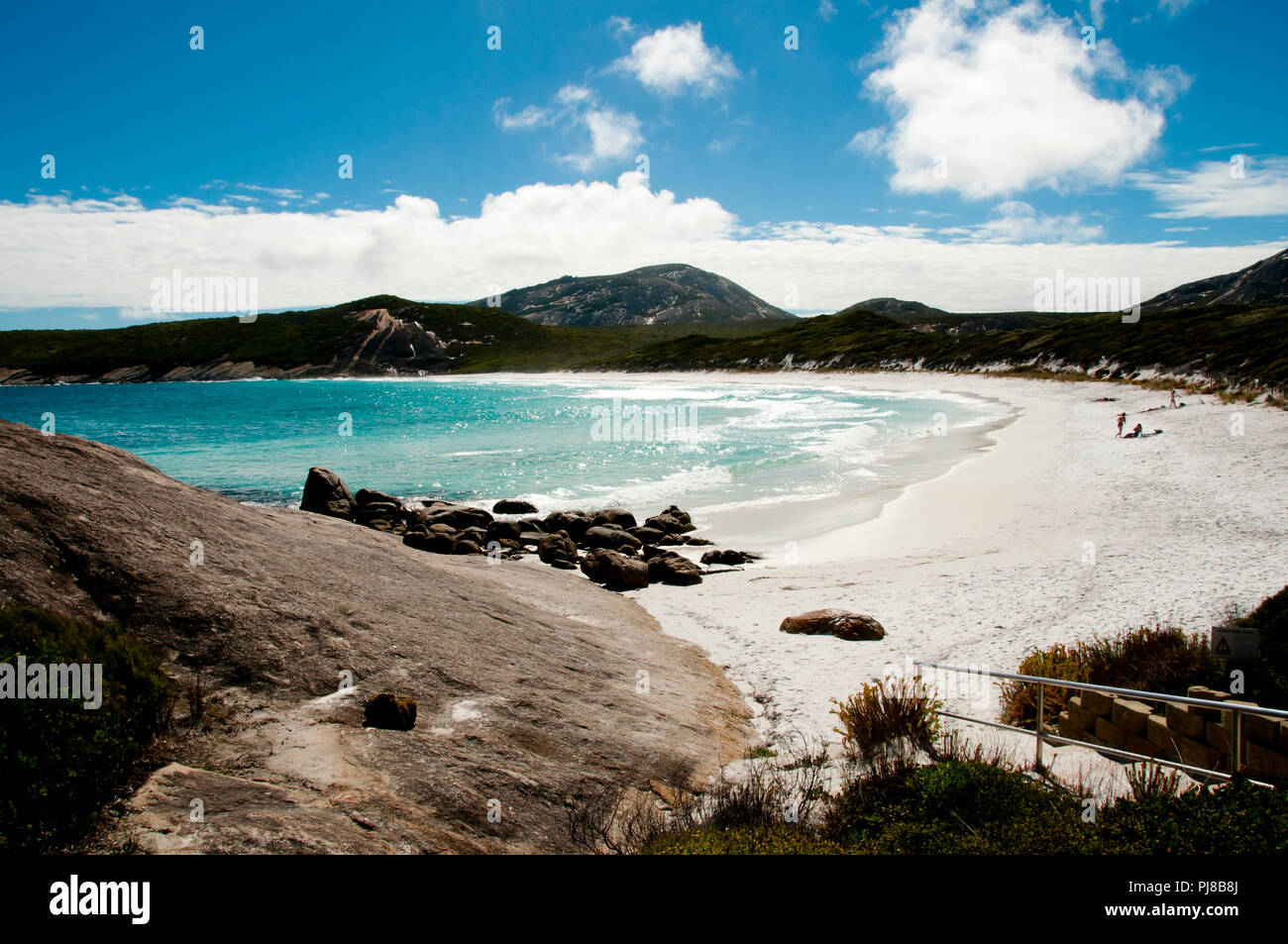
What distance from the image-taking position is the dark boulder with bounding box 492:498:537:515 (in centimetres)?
2312

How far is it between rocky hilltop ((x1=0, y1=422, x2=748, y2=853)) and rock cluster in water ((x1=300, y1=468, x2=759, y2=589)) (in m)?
5.30

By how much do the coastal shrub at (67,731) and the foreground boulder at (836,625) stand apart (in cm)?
865

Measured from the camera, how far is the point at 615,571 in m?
14.3

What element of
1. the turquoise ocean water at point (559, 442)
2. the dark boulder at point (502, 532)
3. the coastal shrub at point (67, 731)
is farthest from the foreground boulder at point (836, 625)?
the turquoise ocean water at point (559, 442)

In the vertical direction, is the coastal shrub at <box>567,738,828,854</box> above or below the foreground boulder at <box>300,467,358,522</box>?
below

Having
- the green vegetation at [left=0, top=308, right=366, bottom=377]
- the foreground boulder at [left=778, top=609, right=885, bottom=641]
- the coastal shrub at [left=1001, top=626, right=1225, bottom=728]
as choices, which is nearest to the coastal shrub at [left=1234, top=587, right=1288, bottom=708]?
the coastal shrub at [left=1001, top=626, right=1225, bottom=728]

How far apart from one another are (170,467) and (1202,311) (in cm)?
9076

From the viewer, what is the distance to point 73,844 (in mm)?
3693

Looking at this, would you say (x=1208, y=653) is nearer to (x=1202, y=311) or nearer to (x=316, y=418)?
(x=316, y=418)

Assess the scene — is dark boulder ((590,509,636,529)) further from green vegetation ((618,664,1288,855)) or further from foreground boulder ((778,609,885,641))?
green vegetation ((618,664,1288,855))

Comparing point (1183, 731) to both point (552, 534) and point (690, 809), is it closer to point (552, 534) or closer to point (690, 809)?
point (690, 809)

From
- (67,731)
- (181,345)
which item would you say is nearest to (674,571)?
(67,731)

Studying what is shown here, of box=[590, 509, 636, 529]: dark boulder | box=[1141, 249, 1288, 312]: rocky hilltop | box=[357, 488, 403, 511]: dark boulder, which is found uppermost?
box=[1141, 249, 1288, 312]: rocky hilltop

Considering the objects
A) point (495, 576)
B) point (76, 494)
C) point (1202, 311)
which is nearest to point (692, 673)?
point (495, 576)
